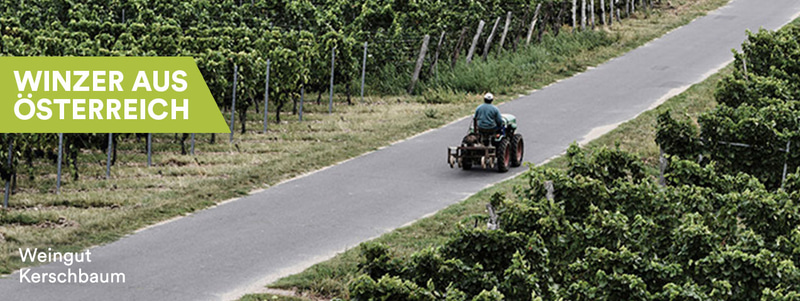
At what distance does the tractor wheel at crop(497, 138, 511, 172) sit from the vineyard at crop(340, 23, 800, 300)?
541 centimetres

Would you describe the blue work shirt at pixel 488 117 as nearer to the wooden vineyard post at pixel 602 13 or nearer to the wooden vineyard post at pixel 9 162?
the wooden vineyard post at pixel 9 162

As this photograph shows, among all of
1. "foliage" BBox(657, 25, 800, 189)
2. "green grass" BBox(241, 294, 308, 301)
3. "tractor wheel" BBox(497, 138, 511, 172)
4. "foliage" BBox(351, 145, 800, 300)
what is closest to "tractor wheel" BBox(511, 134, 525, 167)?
"tractor wheel" BBox(497, 138, 511, 172)

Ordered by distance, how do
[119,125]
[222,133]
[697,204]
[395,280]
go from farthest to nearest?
1. [222,133]
2. [119,125]
3. [697,204]
4. [395,280]

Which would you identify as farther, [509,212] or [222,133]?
[222,133]

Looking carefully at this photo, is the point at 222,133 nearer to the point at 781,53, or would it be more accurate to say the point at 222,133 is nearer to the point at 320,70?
the point at 320,70

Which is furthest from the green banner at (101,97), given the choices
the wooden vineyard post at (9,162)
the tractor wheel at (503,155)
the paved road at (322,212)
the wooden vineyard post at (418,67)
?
the wooden vineyard post at (418,67)

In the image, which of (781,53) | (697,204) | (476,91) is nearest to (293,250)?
(697,204)

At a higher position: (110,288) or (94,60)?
(94,60)

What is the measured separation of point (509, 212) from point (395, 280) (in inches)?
133

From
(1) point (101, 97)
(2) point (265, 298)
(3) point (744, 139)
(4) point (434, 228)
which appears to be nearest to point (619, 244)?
(2) point (265, 298)

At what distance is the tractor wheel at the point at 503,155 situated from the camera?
2406 centimetres

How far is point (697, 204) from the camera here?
1557cm

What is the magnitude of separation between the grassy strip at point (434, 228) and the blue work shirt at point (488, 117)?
1178 mm

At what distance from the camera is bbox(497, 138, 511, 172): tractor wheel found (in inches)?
947
